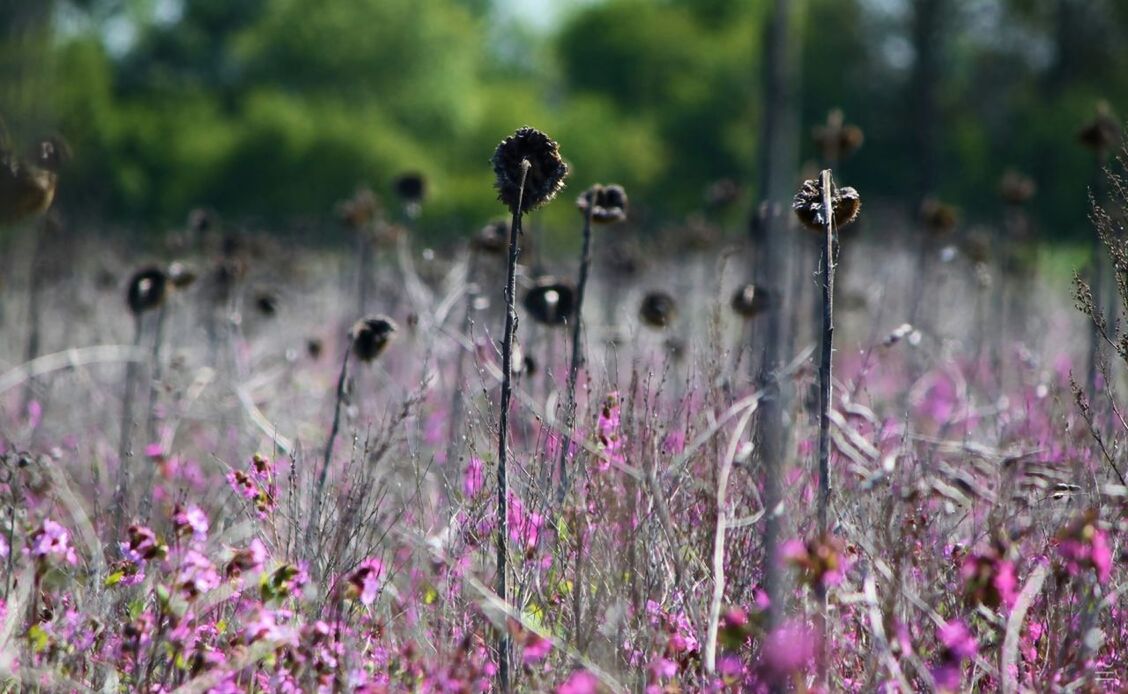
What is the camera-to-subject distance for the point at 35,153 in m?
4.57

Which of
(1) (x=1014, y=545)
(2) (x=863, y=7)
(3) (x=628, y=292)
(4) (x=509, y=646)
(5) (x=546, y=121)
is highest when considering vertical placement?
(2) (x=863, y=7)

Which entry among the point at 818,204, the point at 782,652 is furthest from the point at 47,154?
the point at 782,652

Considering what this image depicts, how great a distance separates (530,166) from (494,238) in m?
2.40

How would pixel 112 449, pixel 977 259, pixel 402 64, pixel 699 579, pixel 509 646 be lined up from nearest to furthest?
pixel 509 646 < pixel 699 579 < pixel 112 449 < pixel 977 259 < pixel 402 64

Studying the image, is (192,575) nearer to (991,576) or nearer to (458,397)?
(991,576)

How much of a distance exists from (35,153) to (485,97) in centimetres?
Answer: 3760

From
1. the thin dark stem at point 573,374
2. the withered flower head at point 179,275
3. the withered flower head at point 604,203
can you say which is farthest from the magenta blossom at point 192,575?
the withered flower head at point 179,275

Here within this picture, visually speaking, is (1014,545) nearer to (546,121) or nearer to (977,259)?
(977,259)

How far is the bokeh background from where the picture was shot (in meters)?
30.1

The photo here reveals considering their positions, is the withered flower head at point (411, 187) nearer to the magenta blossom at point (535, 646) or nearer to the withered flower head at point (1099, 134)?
the withered flower head at point (1099, 134)

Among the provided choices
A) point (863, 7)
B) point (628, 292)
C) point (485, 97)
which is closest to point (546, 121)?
point (485, 97)

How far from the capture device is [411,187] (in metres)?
8.09

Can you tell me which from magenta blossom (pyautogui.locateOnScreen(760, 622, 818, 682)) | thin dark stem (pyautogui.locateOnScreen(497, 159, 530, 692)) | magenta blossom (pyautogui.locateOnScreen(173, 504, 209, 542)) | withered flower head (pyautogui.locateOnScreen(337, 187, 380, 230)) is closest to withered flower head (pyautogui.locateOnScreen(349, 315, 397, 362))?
thin dark stem (pyautogui.locateOnScreen(497, 159, 530, 692))

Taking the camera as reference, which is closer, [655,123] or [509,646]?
[509,646]
